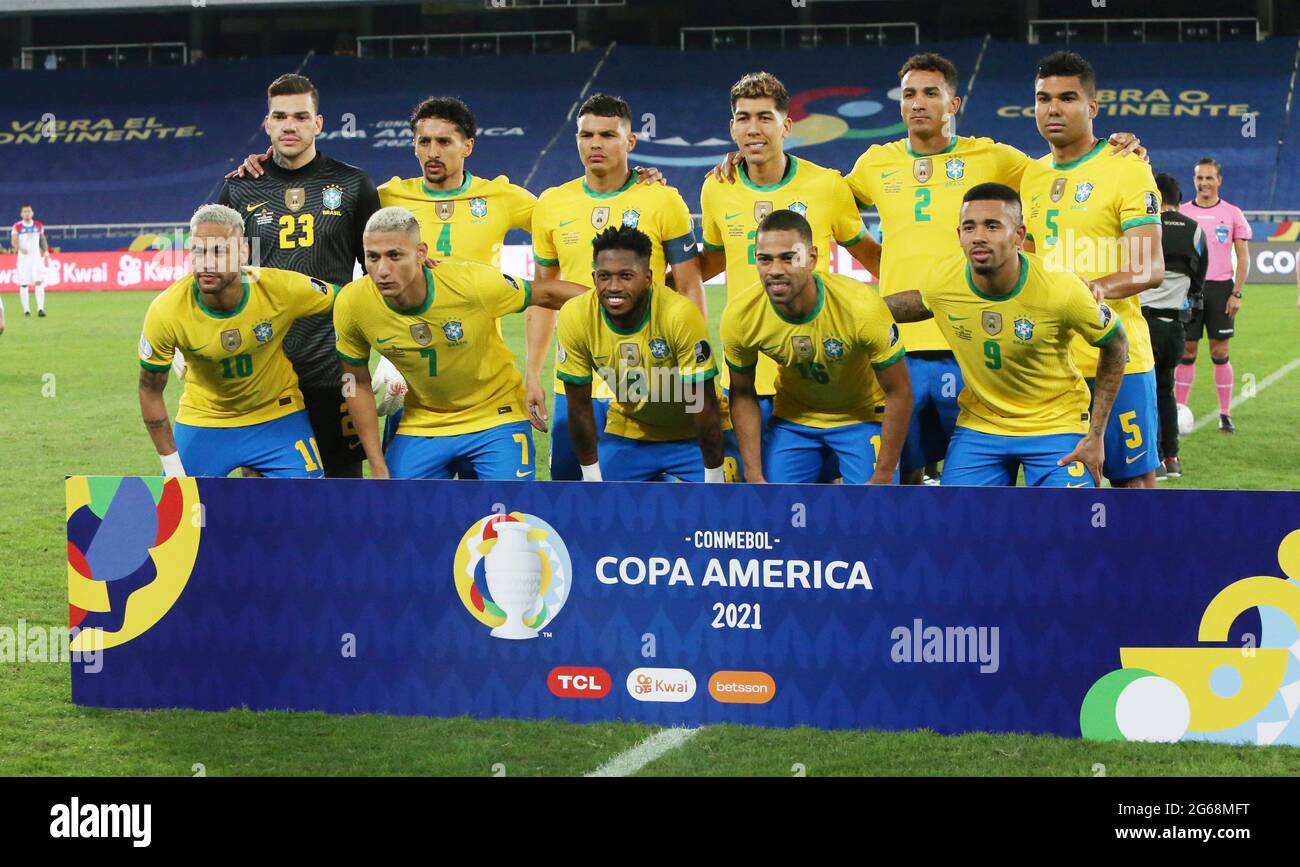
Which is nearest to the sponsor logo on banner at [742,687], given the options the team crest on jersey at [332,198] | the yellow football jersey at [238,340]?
the yellow football jersey at [238,340]

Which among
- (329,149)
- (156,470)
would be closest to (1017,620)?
(156,470)

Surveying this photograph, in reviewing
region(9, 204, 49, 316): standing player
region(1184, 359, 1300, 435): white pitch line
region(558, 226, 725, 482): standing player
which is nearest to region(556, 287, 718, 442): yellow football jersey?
region(558, 226, 725, 482): standing player

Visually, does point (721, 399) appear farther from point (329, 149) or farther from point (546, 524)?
point (329, 149)

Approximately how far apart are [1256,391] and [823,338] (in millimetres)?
9675

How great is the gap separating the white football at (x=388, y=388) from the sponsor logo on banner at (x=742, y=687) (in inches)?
98.6

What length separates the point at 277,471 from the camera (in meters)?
6.86

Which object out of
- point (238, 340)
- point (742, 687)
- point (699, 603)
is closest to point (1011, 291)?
point (699, 603)

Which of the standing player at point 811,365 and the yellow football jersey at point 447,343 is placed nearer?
the standing player at point 811,365

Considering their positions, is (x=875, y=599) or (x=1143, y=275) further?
(x=1143, y=275)

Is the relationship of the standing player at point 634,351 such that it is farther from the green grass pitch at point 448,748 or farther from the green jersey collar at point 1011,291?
the green grass pitch at point 448,748

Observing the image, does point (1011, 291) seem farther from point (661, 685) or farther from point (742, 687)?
point (661, 685)

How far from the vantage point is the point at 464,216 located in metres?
7.19

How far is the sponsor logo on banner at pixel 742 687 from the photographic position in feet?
17.5
